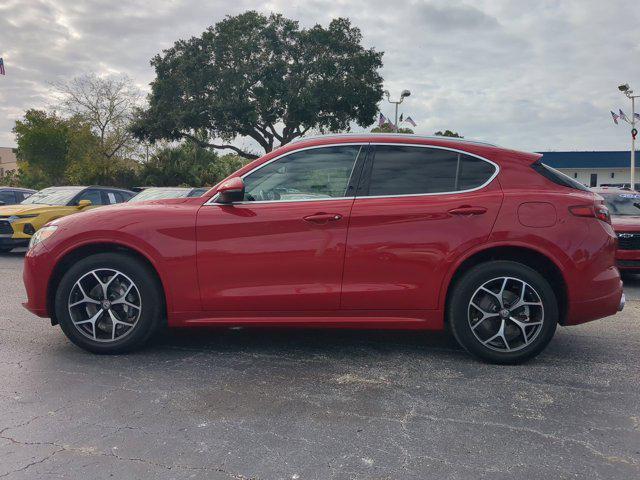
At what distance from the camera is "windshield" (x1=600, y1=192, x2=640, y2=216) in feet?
30.3

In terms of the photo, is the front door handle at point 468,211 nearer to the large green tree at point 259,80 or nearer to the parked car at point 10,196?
the parked car at point 10,196

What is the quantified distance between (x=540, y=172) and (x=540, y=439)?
216cm

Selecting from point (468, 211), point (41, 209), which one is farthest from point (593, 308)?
point (41, 209)

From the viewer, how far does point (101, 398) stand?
11.3ft

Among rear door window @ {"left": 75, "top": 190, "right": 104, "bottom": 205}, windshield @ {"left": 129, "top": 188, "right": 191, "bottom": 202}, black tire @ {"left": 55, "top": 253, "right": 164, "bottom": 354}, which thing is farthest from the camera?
rear door window @ {"left": 75, "top": 190, "right": 104, "bottom": 205}

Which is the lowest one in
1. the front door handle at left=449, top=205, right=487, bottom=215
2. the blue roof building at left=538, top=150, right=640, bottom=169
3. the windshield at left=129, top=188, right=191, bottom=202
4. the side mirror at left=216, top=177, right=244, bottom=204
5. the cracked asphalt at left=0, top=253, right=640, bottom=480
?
the cracked asphalt at left=0, top=253, right=640, bottom=480

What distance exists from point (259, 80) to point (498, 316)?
32473 millimetres

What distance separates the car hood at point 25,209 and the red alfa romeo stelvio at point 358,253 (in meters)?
8.27

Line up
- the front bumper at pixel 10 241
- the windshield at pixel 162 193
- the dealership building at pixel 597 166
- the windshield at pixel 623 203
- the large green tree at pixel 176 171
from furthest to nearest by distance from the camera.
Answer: the dealership building at pixel 597 166
the large green tree at pixel 176 171
the front bumper at pixel 10 241
the windshield at pixel 162 193
the windshield at pixel 623 203

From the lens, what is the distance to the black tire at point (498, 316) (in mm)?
4055

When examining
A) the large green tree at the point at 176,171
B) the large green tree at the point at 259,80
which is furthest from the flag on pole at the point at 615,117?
the large green tree at the point at 176,171

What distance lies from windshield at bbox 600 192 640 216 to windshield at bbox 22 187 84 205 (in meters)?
11.3

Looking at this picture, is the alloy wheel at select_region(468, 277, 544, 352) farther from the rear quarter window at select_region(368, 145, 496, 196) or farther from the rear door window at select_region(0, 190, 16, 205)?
the rear door window at select_region(0, 190, 16, 205)

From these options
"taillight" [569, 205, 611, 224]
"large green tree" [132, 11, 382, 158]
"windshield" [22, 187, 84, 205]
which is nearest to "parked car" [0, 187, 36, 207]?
"windshield" [22, 187, 84, 205]
